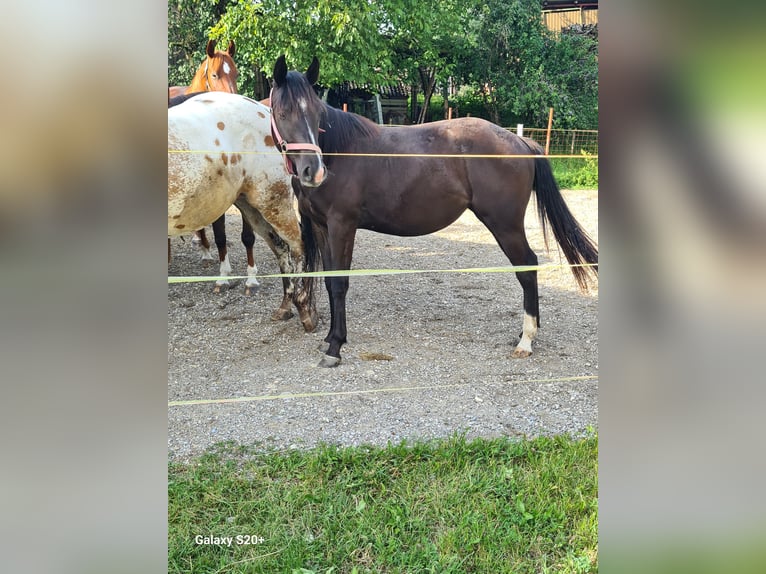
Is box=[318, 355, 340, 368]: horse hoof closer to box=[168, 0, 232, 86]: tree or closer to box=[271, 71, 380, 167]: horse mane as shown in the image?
box=[271, 71, 380, 167]: horse mane

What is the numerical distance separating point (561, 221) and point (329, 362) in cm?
168

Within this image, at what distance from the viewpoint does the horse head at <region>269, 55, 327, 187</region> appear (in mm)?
2959

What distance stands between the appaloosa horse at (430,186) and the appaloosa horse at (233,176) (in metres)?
0.35

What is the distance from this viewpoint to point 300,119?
2.98 metres

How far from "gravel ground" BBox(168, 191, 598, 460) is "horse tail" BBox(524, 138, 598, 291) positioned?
0.17 m

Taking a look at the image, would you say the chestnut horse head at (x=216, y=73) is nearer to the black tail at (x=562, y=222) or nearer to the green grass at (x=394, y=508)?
the black tail at (x=562, y=222)

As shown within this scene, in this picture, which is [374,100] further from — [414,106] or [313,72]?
[313,72]

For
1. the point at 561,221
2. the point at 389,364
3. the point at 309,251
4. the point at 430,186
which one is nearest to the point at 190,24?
the point at 309,251

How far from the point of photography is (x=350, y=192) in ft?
11.4

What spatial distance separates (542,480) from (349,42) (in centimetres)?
233
